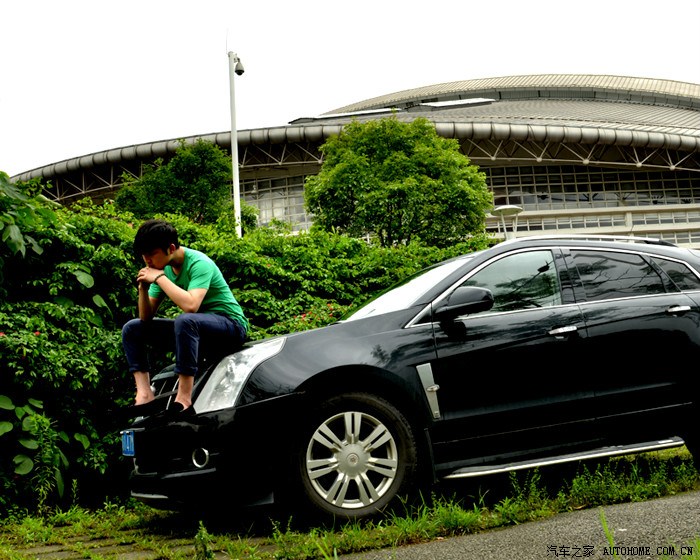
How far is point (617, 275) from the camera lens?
511cm

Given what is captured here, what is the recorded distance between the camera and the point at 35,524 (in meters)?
4.80

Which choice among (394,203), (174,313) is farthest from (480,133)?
(174,313)

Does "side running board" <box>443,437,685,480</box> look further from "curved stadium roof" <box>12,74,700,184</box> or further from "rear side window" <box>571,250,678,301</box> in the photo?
"curved stadium roof" <box>12,74,700,184</box>

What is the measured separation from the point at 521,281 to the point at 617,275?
27.9 inches

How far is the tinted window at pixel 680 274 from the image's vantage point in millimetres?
5164

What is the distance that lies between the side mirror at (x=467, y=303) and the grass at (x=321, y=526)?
99 centimetres

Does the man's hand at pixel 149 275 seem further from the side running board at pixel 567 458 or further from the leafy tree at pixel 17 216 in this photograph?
the side running board at pixel 567 458

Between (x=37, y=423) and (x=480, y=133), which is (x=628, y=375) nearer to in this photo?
(x=37, y=423)

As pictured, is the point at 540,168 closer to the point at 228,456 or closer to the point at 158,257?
the point at 158,257

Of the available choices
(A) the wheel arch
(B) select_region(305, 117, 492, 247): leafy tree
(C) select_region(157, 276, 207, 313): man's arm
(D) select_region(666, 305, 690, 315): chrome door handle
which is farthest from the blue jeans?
(B) select_region(305, 117, 492, 247): leafy tree

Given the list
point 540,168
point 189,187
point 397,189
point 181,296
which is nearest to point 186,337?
point 181,296

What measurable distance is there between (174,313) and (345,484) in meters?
3.54

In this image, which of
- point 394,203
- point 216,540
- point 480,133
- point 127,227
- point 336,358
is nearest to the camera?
point 216,540

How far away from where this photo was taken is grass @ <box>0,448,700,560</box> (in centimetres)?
372
